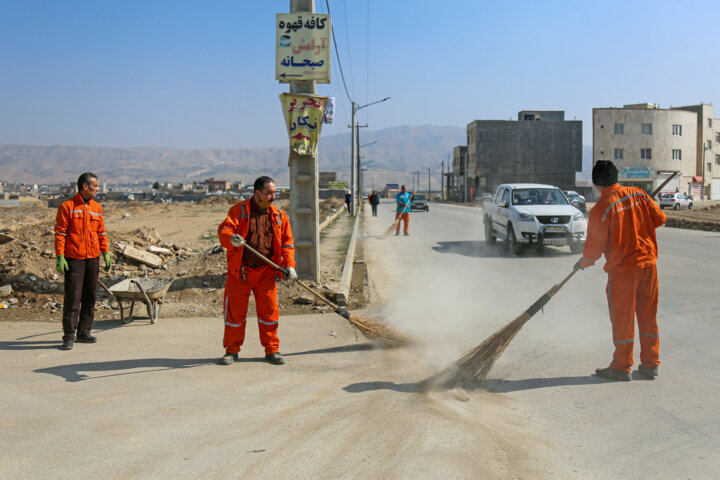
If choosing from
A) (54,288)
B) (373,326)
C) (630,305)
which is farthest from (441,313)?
(54,288)

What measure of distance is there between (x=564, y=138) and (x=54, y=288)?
8313cm

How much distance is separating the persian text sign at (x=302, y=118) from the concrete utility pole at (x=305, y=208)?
256mm

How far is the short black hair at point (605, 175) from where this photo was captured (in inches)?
201

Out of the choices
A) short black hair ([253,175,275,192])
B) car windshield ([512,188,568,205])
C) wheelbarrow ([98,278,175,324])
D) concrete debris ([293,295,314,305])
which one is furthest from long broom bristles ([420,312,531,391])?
car windshield ([512,188,568,205])

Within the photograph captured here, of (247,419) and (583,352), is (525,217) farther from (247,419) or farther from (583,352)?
(247,419)

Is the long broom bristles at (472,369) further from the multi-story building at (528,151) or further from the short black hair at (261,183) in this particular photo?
the multi-story building at (528,151)

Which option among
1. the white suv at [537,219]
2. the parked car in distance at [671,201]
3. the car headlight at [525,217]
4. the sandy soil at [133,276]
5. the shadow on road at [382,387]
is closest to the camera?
the shadow on road at [382,387]

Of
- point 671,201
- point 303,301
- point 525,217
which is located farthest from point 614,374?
point 671,201

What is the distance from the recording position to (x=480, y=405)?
14.4 ft

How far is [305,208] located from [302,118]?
4.81 ft

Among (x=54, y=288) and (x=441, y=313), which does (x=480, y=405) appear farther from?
(x=54, y=288)

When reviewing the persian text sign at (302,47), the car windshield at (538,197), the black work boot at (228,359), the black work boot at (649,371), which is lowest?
the black work boot at (228,359)

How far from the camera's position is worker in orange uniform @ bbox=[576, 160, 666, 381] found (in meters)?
4.89

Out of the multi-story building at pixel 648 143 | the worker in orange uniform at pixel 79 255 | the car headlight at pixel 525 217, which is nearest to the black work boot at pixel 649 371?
the worker in orange uniform at pixel 79 255
